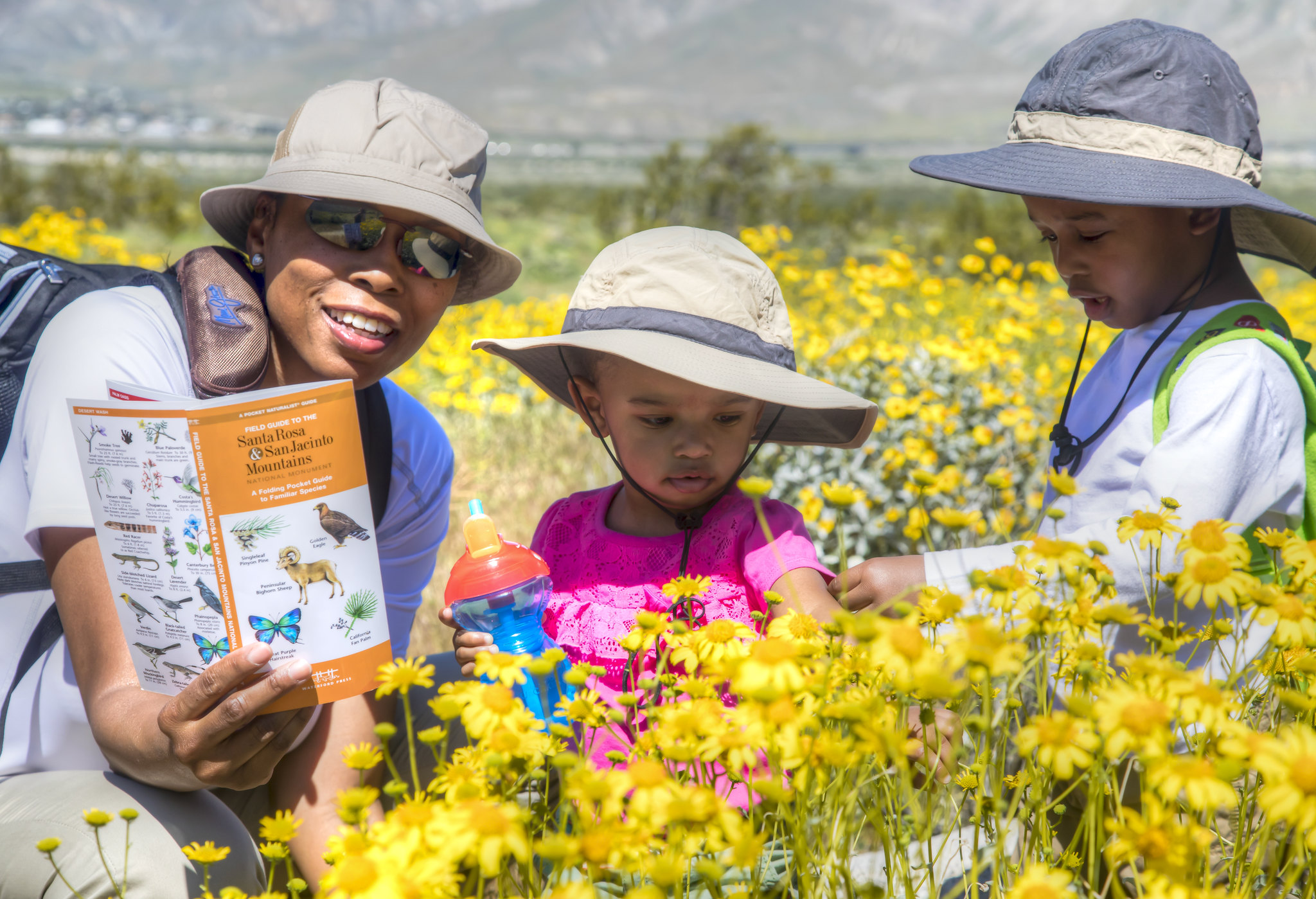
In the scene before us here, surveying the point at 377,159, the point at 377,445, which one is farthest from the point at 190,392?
the point at 377,159

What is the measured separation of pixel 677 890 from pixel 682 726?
140mm

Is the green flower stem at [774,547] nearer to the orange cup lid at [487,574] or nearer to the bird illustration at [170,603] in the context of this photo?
the orange cup lid at [487,574]

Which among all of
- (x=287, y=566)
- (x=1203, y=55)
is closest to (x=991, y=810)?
(x=287, y=566)

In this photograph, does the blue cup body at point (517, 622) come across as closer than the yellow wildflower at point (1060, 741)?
No

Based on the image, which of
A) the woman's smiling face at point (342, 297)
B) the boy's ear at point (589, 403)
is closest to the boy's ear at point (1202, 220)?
the boy's ear at point (589, 403)

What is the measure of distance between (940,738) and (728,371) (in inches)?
24.4

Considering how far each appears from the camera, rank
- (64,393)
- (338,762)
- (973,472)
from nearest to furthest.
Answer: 1. (64,393)
2. (338,762)
3. (973,472)

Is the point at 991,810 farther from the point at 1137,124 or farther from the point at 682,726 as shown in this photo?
the point at 1137,124

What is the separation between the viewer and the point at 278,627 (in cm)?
118

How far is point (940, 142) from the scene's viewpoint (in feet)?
449

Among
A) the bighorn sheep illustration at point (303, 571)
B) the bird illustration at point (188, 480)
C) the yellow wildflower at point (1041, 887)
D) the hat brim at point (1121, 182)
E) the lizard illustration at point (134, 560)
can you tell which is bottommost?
the yellow wildflower at point (1041, 887)

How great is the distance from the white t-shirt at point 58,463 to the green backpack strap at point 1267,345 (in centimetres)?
163

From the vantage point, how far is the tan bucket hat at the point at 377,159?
1.63m

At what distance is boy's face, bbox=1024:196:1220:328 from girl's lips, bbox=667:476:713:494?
29.5 inches
